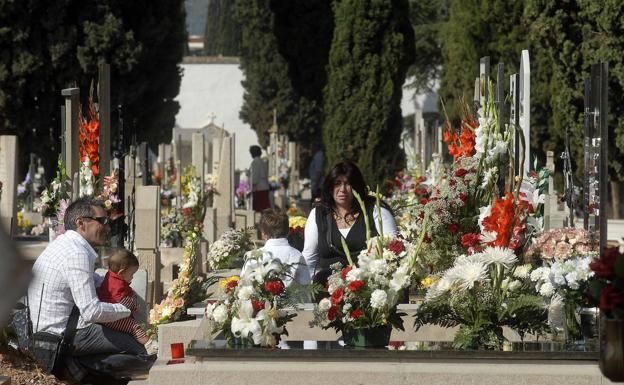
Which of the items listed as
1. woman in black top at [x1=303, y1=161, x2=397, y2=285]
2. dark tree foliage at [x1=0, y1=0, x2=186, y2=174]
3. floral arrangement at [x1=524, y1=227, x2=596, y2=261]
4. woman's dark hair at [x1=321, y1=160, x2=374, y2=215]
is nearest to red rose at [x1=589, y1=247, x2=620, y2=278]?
floral arrangement at [x1=524, y1=227, x2=596, y2=261]

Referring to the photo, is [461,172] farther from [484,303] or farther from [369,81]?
[369,81]

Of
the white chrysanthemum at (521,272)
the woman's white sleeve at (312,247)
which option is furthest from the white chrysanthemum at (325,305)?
the woman's white sleeve at (312,247)

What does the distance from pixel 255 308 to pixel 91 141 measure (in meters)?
5.31

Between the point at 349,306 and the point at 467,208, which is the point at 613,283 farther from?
the point at 467,208

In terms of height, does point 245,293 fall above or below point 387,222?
below

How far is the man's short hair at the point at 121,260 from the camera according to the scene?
7.91 meters

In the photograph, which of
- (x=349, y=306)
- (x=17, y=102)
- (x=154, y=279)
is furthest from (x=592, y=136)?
(x=17, y=102)

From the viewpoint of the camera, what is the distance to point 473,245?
7887 mm

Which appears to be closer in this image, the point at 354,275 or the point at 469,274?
the point at 354,275

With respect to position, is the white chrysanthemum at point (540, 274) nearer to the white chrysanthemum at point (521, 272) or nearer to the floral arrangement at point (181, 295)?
the white chrysanthemum at point (521, 272)

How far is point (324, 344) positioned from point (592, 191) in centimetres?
220

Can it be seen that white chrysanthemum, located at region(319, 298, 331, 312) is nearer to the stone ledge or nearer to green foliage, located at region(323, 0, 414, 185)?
the stone ledge

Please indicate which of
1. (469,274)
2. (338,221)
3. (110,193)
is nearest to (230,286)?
(469,274)

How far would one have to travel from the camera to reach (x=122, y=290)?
766 centimetres
